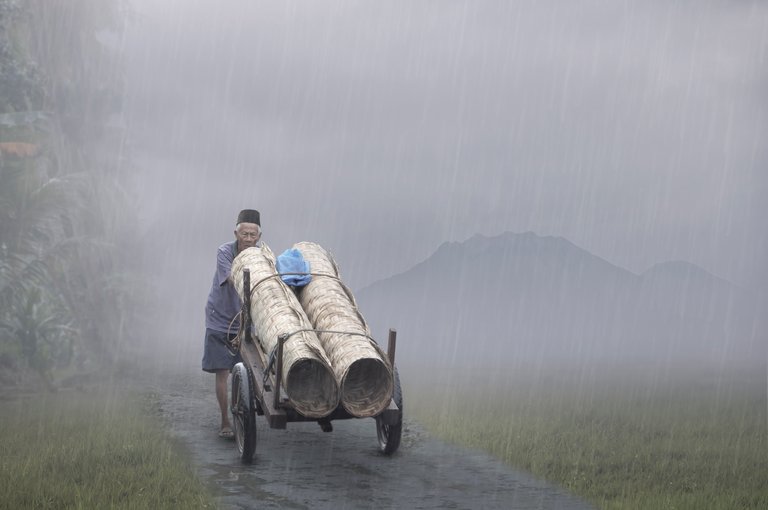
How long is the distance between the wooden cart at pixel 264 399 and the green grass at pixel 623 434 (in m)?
1.67

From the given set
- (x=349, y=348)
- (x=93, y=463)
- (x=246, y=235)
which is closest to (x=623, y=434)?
(x=349, y=348)

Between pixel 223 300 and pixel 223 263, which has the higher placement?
pixel 223 263

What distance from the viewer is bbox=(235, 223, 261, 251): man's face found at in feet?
31.1

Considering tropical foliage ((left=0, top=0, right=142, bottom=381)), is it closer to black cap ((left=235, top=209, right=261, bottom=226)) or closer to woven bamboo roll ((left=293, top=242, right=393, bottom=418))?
black cap ((left=235, top=209, right=261, bottom=226))

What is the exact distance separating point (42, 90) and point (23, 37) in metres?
2.46

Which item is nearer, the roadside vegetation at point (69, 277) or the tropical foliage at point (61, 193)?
the roadside vegetation at point (69, 277)

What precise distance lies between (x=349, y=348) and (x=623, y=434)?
5.50m

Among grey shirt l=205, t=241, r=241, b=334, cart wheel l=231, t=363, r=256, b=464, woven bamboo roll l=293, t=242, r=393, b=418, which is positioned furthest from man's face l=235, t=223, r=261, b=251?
cart wheel l=231, t=363, r=256, b=464

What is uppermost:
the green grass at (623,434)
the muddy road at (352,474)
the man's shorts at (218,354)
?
the man's shorts at (218,354)

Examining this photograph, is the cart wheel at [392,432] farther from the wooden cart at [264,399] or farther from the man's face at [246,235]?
the man's face at [246,235]

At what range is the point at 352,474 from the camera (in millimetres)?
8055

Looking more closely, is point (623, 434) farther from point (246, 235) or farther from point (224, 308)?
point (246, 235)

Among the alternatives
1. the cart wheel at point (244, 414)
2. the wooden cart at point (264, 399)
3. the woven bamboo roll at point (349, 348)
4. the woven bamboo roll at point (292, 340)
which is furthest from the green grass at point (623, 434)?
the cart wheel at point (244, 414)

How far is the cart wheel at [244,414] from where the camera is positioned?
8.14 metres
